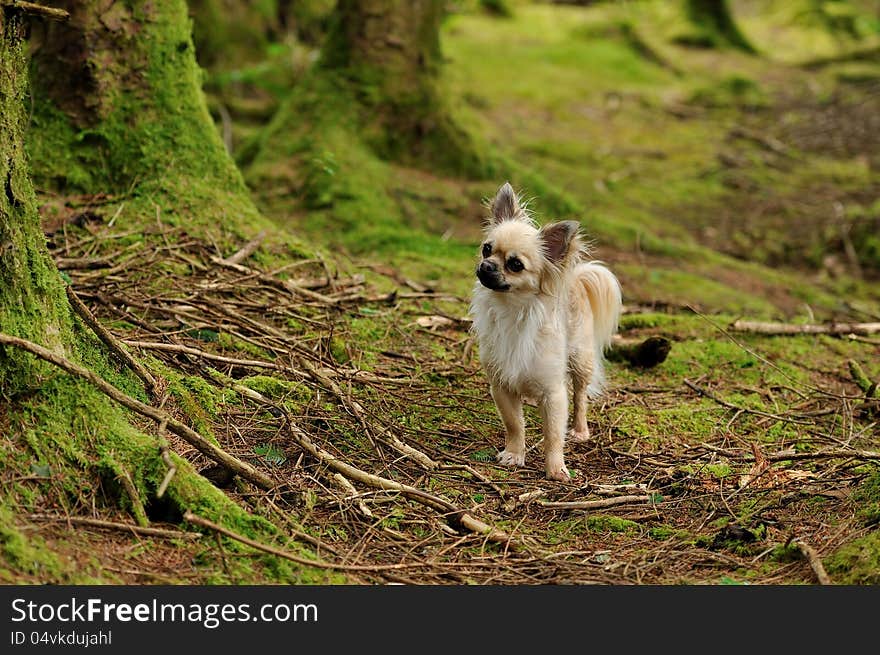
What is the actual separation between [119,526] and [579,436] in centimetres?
318

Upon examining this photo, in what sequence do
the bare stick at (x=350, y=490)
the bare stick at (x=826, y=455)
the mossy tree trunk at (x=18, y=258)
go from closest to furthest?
the mossy tree trunk at (x=18, y=258)
the bare stick at (x=350, y=490)
the bare stick at (x=826, y=455)

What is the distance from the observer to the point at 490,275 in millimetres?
5398

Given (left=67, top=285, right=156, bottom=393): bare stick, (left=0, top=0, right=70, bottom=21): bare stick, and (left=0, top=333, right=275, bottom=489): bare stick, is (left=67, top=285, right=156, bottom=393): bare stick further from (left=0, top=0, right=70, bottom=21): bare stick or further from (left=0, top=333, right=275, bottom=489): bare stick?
(left=0, top=0, right=70, bottom=21): bare stick

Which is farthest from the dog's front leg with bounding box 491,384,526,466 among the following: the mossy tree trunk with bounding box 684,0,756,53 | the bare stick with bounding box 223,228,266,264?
the mossy tree trunk with bounding box 684,0,756,53

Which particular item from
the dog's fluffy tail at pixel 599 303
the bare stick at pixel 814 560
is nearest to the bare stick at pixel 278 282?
the dog's fluffy tail at pixel 599 303

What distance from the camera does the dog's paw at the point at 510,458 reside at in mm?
5547

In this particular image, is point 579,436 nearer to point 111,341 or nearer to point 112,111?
point 111,341

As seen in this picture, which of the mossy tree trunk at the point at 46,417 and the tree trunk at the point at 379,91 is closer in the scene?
the mossy tree trunk at the point at 46,417

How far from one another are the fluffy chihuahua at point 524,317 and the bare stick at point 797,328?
264cm

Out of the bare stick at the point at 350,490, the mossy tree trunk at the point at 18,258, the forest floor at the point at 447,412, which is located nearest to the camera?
the mossy tree trunk at the point at 18,258

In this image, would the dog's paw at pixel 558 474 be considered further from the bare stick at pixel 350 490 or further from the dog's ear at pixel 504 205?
the dog's ear at pixel 504 205

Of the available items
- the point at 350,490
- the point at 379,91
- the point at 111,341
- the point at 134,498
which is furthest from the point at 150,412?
the point at 379,91

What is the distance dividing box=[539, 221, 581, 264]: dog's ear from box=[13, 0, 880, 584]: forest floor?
4.03 ft
